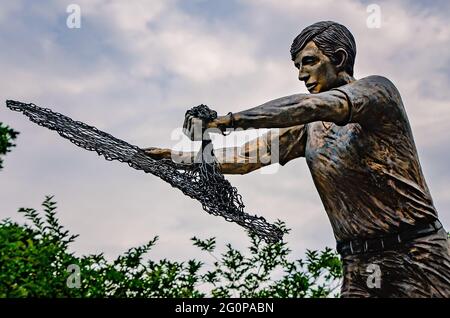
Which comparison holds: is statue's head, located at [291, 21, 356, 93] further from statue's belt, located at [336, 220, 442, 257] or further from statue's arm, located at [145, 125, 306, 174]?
statue's belt, located at [336, 220, 442, 257]

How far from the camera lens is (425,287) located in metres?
4.59

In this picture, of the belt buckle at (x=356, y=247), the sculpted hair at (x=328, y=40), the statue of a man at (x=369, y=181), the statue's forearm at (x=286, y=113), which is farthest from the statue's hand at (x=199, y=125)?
the belt buckle at (x=356, y=247)

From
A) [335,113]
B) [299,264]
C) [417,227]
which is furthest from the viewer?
[299,264]

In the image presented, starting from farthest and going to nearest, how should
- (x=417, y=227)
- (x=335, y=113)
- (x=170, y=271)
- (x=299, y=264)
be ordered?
1. (x=299, y=264)
2. (x=170, y=271)
3. (x=417, y=227)
4. (x=335, y=113)

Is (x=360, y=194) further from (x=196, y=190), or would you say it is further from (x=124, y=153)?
(x=124, y=153)

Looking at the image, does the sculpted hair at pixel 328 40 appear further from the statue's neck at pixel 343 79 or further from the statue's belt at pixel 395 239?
the statue's belt at pixel 395 239

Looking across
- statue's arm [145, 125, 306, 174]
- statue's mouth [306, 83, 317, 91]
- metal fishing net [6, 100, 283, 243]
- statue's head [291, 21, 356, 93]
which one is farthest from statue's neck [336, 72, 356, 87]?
metal fishing net [6, 100, 283, 243]

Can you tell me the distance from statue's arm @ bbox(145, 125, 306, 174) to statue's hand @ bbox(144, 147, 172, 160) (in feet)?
1.13

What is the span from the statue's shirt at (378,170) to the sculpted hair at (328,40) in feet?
1.11

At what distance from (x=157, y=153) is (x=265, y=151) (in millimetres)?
721
